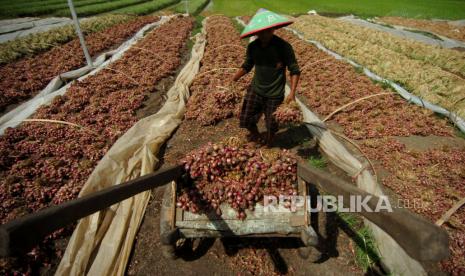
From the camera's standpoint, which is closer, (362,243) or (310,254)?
(310,254)

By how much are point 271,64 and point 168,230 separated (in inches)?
125

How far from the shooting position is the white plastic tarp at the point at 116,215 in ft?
11.2

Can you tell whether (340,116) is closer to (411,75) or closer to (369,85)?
(369,85)

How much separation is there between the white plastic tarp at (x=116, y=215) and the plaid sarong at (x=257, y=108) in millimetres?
2153

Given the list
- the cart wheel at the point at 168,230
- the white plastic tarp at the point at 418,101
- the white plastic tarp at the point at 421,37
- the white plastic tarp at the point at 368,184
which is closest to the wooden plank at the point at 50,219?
the cart wheel at the point at 168,230

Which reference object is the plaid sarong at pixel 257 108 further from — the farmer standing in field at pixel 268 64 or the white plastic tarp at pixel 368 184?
the white plastic tarp at pixel 368 184

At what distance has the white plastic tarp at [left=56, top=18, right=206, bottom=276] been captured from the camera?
3402 mm

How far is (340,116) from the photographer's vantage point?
22.3 feet

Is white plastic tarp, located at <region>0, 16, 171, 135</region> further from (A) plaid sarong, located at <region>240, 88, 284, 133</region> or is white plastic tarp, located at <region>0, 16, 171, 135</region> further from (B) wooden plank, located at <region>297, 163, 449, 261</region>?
(B) wooden plank, located at <region>297, 163, 449, 261</region>

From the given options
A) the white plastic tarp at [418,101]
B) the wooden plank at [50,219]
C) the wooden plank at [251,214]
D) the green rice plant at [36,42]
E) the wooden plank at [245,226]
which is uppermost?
the green rice plant at [36,42]

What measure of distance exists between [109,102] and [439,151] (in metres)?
8.57

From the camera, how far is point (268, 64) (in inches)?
172

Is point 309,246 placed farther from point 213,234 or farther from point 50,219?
point 50,219

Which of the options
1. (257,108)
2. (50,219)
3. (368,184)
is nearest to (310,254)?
(368,184)
